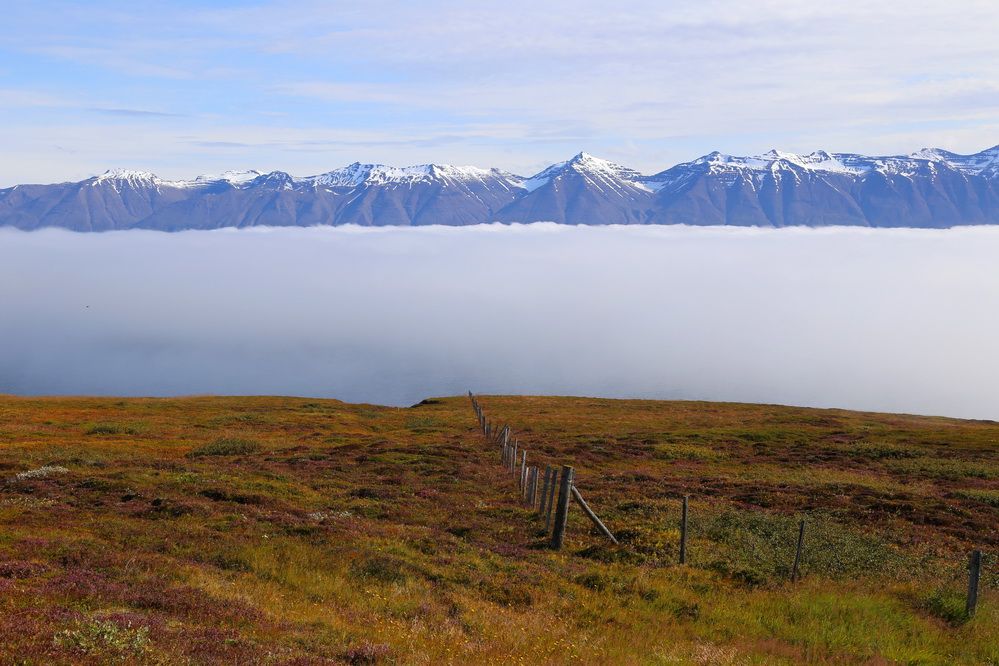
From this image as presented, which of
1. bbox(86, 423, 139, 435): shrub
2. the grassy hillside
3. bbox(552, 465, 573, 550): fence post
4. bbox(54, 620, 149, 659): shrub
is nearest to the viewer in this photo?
bbox(54, 620, 149, 659): shrub

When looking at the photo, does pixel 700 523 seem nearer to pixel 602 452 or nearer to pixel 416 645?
pixel 416 645

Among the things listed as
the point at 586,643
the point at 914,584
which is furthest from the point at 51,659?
the point at 914,584

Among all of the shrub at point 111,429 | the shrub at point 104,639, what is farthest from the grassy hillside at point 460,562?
the shrub at point 111,429

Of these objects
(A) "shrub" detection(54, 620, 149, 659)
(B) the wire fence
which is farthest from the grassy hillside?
(B) the wire fence

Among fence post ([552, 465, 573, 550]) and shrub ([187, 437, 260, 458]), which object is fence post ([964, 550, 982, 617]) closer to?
fence post ([552, 465, 573, 550])

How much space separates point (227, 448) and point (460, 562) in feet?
118

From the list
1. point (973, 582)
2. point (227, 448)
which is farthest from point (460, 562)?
point (227, 448)

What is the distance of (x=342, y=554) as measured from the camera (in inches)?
821

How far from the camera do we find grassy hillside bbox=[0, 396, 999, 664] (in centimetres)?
1409

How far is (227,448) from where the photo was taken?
172ft

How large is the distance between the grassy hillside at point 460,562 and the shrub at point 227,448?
0.59m

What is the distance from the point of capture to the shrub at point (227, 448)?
50.9 meters

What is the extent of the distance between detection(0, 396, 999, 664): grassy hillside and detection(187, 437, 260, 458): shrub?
585mm

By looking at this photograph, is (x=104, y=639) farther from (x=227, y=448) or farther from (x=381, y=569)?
(x=227, y=448)
